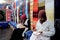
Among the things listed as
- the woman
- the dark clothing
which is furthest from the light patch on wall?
the dark clothing

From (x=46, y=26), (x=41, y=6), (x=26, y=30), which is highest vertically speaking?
(x=41, y=6)

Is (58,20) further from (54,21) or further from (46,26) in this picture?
(46,26)

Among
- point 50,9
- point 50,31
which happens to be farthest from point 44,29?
point 50,9

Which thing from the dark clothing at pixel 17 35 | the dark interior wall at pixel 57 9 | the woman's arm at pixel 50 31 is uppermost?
the dark interior wall at pixel 57 9

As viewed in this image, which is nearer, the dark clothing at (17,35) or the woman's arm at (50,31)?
the woman's arm at (50,31)

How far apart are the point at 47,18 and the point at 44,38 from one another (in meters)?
0.38

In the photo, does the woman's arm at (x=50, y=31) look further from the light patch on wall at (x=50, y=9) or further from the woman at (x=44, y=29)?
the light patch on wall at (x=50, y=9)

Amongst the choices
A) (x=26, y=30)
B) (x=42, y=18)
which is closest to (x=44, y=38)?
(x=42, y=18)

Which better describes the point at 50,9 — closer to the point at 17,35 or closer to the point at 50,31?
the point at 50,31

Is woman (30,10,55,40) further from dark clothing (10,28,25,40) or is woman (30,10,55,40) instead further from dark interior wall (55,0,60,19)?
dark clothing (10,28,25,40)

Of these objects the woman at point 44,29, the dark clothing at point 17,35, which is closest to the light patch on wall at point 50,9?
the woman at point 44,29

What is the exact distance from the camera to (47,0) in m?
2.68

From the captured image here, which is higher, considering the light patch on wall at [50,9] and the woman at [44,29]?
the light patch on wall at [50,9]

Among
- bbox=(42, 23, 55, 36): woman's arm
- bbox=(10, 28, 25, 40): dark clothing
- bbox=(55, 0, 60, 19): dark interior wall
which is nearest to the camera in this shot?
bbox=(55, 0, 60, 19): dark interior wall
